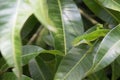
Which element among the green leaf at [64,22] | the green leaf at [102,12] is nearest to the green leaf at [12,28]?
the green leaf at [64,22]

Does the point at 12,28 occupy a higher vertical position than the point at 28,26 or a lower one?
higher

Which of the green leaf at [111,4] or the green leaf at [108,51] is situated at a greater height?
the green leaf at [111,4]

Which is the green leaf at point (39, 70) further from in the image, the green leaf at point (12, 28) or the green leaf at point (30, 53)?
the green leaf at point (12, 28)

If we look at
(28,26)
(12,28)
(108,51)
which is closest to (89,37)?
(108,51)

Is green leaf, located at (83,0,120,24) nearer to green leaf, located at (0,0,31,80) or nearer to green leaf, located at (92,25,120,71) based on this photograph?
green leaf, located at (92,25,120,71)

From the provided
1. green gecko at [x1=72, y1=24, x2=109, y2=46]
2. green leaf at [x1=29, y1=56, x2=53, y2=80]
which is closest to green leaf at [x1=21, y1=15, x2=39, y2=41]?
green leaf at [x1=29, y1=56, x2=53, y2=80]

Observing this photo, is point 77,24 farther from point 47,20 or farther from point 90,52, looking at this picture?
point 47,20

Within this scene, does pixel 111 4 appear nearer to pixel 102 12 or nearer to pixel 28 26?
pixel 102 12
